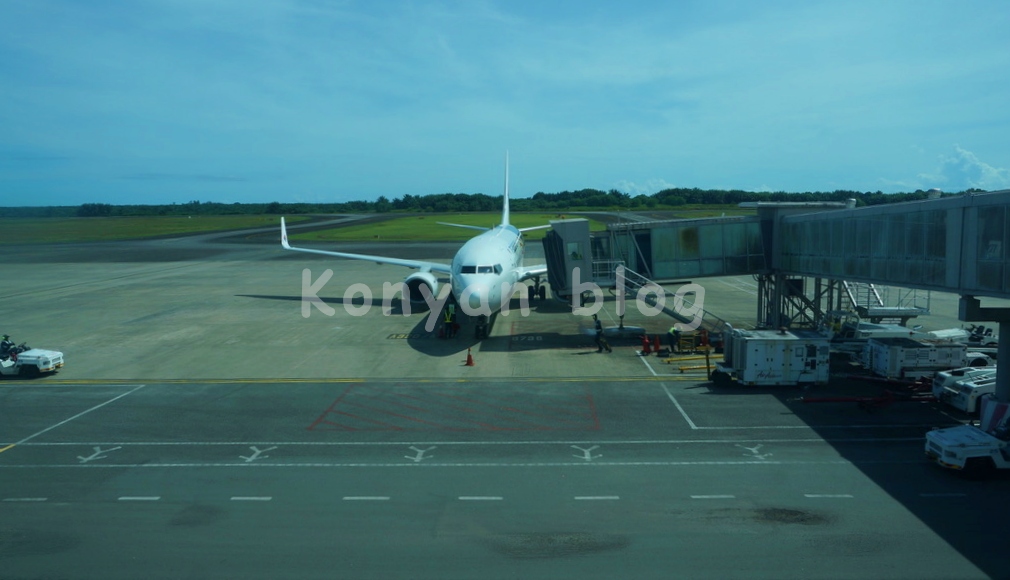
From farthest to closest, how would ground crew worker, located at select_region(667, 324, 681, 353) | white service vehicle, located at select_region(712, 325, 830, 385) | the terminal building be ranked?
ground crew worker, located at select_region(667, 324, 681, 353)
white service vehicle, located at select_region(712, 325, 830, 385)
the terminal building

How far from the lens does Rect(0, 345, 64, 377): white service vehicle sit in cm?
2783

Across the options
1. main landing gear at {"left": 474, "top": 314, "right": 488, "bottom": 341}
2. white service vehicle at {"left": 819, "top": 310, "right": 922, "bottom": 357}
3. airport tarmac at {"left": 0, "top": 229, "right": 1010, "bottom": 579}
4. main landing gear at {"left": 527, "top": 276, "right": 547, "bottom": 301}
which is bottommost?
airport tarmac at {"left": 0, "top": 229, "right": 1010, "bottom": 579}

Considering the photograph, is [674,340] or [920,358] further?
[674,340]

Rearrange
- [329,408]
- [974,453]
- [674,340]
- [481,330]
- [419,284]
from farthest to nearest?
[419,284], [481,330], [674,340], [329,408], [974,453]

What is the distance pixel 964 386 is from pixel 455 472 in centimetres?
1636

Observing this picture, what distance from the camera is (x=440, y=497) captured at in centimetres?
1580

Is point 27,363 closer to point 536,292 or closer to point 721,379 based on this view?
point 721,379

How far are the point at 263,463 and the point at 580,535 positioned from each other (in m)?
9.01

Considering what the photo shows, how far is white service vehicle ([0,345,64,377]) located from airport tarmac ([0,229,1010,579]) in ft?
2.25

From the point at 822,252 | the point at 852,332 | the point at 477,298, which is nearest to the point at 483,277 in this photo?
the point at 477,298

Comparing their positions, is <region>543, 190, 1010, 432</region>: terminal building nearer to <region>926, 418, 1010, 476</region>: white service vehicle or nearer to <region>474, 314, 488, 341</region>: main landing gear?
<region>926, 418, 1010, 476</region>: white service vehicle

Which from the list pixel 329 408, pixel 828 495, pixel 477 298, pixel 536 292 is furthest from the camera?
pixel 536 292

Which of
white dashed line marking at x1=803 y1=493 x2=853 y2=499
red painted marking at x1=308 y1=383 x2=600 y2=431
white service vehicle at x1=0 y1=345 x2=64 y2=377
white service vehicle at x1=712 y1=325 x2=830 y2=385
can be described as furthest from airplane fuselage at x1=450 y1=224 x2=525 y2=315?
white dashed line marking at x1=803 y1=493 x2=853 y2=499

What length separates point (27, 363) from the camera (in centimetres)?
2781
